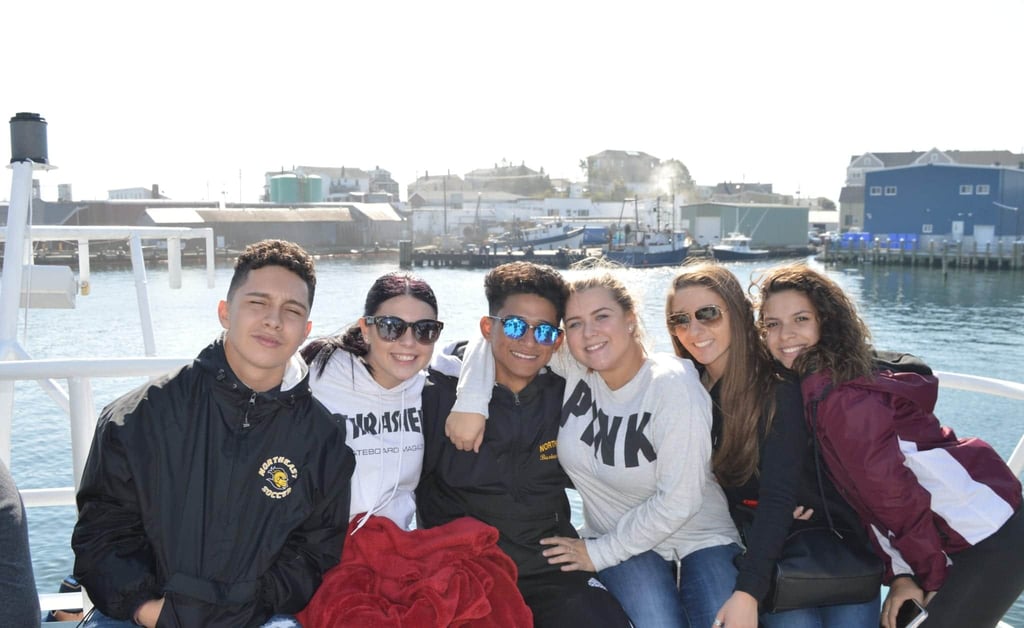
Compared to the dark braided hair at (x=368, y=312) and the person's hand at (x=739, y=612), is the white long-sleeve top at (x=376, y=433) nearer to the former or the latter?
the dark braided hair at (x=368, y=312)

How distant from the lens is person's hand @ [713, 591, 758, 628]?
2.64 metres

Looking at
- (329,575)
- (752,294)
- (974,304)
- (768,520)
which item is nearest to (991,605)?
(768,520)

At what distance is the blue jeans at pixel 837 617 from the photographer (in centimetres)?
272

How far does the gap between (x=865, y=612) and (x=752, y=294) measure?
126 cm

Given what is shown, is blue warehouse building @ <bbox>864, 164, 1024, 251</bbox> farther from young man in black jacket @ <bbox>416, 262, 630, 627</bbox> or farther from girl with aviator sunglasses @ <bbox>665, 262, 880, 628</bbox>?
young man in black jacket @ <bbox>416, 262, 630, 627</bbox>

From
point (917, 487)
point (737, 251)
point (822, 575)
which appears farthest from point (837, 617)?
point (737, 251)

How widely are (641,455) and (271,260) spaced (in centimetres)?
148

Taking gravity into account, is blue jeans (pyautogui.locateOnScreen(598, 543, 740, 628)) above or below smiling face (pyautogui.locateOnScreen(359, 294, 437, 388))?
below

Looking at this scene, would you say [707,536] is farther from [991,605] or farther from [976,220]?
[976,220]

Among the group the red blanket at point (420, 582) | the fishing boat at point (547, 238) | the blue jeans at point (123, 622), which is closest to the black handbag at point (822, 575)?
the red blanket at point (420, 582)

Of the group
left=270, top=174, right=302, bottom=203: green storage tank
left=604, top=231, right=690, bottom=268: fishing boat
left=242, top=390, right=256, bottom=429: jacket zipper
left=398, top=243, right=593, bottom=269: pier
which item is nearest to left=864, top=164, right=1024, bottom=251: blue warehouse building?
left=604, top=231, right=690, bottom=268: fishing boat

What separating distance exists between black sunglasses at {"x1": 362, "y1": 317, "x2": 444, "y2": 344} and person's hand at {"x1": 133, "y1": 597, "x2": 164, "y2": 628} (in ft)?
3.61

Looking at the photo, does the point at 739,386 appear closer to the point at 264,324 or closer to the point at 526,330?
the point at 526,330

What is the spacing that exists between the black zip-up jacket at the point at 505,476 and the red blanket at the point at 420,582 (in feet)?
0.74
